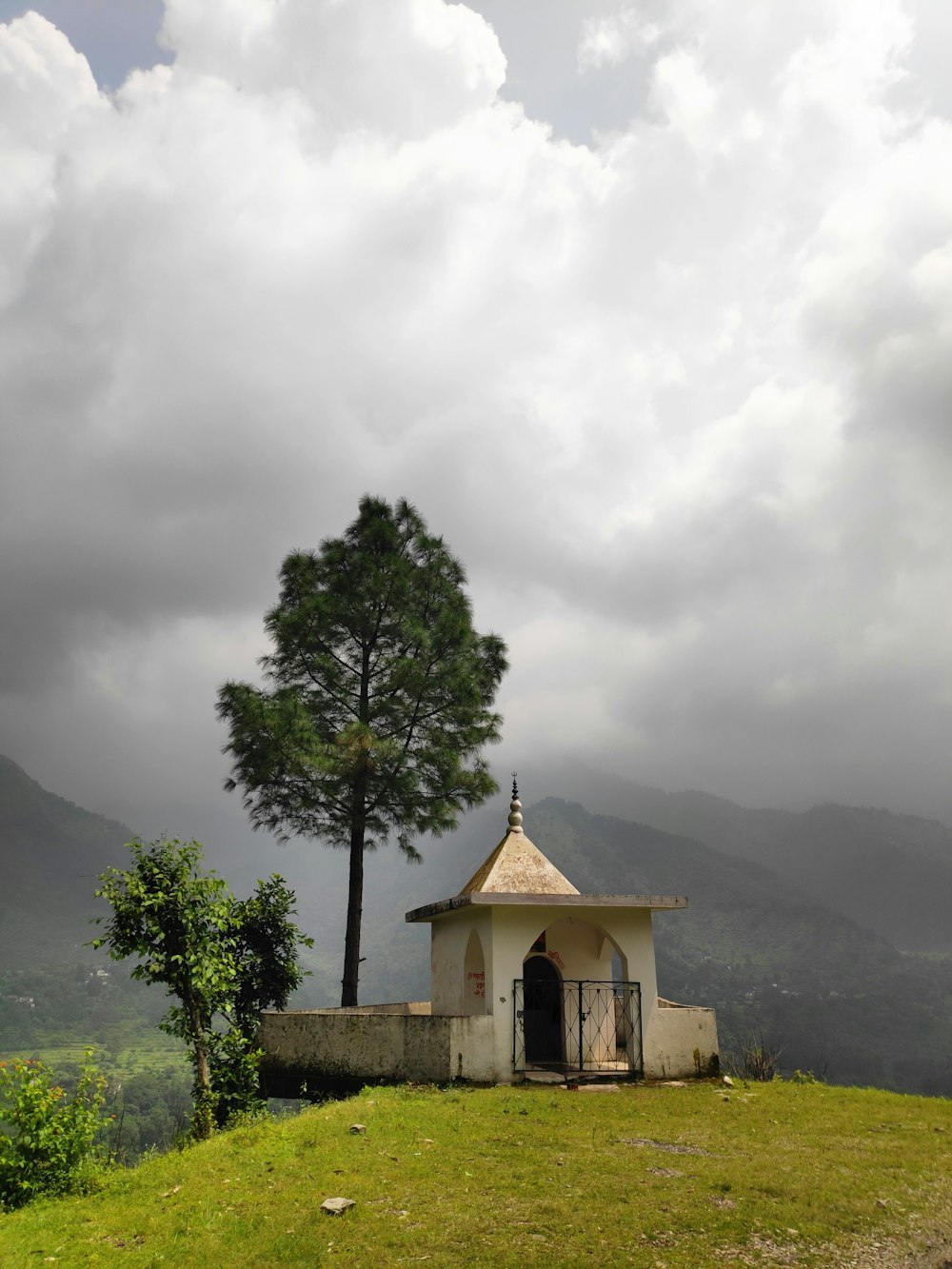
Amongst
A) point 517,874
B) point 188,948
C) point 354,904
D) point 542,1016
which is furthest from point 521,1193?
point 354,904

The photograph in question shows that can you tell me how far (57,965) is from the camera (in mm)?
147875

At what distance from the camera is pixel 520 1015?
51.1ft

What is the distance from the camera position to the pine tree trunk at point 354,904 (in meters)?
21.4

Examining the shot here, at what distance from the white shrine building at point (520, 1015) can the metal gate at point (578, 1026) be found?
1.1 inches

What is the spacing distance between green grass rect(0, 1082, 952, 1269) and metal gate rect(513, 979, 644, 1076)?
365 cm

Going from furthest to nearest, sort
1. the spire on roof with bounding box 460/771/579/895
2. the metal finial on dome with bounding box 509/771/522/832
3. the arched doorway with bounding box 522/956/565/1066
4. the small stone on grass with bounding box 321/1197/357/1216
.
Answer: the metal finial on dome with bounding box 509/771/522/832 → the spire on roof with bounding box 460/771/579/895 → the arched doorway with bounding box 522/956/565/1066 → the small stone on grass with bounding box 321/1197/357/1216

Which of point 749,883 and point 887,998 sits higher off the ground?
point 749,883

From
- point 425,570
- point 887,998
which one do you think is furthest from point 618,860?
point 425,570

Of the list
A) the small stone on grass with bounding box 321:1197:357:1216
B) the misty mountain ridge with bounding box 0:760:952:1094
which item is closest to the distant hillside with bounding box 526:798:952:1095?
the misty mountain ridge with bounding box 0:760:952:1094

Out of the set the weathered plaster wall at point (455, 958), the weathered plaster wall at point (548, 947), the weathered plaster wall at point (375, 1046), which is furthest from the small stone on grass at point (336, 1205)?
the weathered plaster wall at point (455, 958)

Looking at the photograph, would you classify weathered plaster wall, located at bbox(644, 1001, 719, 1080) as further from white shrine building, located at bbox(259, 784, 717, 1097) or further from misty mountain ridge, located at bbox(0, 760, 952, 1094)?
misty mountain ridge, located at bbox(0, 760, 952, 1094)

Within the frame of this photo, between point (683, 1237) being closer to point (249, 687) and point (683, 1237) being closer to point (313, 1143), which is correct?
point (313, 1143)

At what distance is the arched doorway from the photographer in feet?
57.4

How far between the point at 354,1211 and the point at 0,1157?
5.05 m
